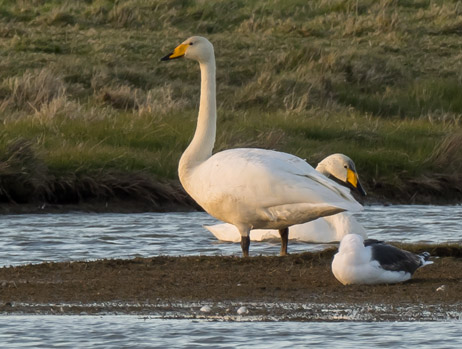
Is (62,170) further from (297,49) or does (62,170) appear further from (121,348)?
(297,49)

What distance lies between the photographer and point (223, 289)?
750 cm

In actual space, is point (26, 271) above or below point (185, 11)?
below

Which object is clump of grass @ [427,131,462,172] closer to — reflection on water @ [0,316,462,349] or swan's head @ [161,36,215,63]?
swan's head @ [161,36,215,63]

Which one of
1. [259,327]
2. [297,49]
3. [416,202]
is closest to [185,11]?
[297,49]

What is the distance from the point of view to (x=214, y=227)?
10734 millimetres

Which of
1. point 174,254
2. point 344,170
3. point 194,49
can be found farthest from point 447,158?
point 194,49

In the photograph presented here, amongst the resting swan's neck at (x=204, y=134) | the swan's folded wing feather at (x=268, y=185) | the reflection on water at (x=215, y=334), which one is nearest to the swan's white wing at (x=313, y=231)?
the resting swan's neck at (x=204, y=134)

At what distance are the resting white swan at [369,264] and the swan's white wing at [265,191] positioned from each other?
0.90 metres

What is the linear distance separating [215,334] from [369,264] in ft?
4.52

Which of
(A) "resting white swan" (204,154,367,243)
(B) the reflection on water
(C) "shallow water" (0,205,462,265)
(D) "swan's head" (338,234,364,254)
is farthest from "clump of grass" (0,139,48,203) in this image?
(B) the reflection on water

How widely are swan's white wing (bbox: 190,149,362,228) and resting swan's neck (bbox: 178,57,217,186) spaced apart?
268 mm

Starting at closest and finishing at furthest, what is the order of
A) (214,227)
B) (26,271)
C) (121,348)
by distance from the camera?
(121,348) < (26,271) < (214,227)

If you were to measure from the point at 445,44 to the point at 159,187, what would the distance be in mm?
11876

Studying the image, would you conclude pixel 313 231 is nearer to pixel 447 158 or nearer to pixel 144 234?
pixel 144 234
